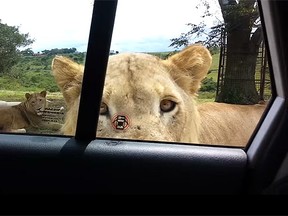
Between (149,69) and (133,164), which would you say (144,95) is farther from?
(133,164)

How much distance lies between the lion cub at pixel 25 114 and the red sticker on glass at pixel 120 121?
31 cm

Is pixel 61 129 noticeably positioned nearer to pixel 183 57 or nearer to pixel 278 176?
pixel 183 57

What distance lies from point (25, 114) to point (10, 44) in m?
0.30

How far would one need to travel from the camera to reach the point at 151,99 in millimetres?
2111

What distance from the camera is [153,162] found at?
1967mm

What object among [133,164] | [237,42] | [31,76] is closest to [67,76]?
[31,76]

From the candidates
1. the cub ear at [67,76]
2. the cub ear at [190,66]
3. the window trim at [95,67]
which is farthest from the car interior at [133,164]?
the cub ear at [190,66]

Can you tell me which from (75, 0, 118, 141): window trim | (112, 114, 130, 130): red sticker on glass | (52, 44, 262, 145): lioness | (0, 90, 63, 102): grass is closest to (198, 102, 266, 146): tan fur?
(52, 44, 262, 145): lioness

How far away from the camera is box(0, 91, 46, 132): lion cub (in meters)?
2.05

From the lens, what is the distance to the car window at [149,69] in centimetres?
201

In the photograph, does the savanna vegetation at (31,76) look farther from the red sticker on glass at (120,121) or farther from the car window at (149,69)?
the red sticker on glass at (120,121)

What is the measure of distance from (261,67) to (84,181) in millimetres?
874

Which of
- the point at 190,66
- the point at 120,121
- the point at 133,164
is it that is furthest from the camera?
the point at 190,66

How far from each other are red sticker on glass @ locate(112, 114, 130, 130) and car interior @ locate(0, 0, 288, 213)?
0.09 m
